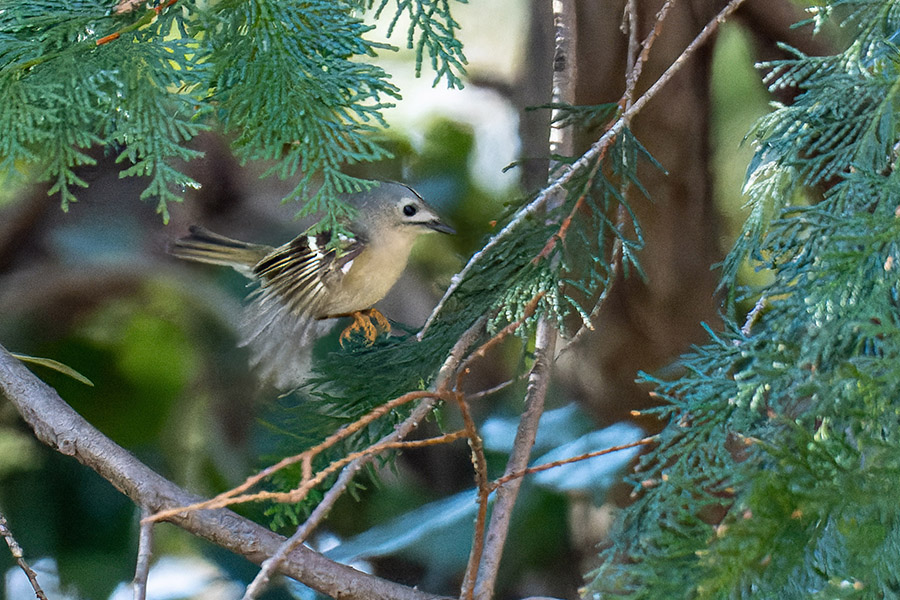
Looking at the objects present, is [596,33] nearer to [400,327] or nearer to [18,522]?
[400,327]

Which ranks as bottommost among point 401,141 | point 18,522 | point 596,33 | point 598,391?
point 18,522

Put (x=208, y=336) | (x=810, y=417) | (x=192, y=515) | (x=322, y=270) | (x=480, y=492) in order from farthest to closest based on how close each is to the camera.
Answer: (x=208, y=336) < (x=322, y=270) < (x=192, y=515) < (x=480, y=492) < (x=810, y=417)

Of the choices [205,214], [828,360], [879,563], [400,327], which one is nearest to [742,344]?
[828,360]

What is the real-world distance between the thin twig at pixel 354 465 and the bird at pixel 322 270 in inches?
8.1

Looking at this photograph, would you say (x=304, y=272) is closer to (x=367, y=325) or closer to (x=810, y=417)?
(x=367, y=325)

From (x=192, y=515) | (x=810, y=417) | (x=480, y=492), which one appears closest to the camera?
(x=810, y=417)

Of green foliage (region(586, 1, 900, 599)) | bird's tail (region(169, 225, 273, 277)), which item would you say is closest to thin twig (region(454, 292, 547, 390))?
green foliage (region(586, 1, 900, 599))

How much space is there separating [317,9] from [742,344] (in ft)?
1.16

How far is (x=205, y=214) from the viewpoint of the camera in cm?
128

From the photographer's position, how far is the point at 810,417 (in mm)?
407

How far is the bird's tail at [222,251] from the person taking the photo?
99 cm

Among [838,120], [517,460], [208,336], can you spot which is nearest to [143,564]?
[517,460]

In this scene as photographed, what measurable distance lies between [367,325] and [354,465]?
54 cm

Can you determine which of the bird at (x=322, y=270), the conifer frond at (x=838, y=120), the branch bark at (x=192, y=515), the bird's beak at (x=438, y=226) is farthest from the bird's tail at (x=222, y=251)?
the conifer frond at (x=838, y=120)
